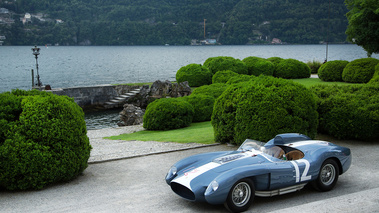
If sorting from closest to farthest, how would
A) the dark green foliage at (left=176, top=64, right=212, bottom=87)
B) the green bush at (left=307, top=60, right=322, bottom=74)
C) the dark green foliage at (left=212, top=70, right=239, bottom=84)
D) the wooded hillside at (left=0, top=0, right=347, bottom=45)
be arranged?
the dark green foliage at (left=212, top=70, right=239, bottom=84), the dark green foliage at (left=176, top=64, right=212, bottom=87), the green bush at (left=307, top=60, right=322, bottom=74), the wooded hillside at (left=0, top=0, right=347, bottom=45)

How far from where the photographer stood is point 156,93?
30.2 meters

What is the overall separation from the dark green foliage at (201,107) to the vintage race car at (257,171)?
10.6 m

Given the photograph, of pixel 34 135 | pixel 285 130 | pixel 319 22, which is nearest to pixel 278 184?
pixel 285 130

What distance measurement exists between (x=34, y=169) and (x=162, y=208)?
109 inches

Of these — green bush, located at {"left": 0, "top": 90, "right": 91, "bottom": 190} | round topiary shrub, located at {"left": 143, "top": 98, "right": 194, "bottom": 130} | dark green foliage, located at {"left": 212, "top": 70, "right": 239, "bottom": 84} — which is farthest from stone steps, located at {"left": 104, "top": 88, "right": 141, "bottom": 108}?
green bush, located at {"left": 0, "top": 90, "right": 91, "bottom": 190}

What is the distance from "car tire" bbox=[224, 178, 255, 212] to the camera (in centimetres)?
607

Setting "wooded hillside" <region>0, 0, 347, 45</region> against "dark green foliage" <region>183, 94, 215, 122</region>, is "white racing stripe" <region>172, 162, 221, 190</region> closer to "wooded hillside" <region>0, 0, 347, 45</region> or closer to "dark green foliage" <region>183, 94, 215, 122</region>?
"dark green foliage" <region>183, 94, 215, 122</region>

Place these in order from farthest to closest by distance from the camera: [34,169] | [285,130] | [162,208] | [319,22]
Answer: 1. [319,22]
2. [285,130]
3. [34,169]
4. [162,208]

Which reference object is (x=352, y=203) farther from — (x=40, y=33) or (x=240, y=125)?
(x=40, y=33)

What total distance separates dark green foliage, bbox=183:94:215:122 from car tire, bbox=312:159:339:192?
11311mm

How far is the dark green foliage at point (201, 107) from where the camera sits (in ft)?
60.4

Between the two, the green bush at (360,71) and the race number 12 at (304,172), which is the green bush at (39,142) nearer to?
the race number 12 at (304,172)

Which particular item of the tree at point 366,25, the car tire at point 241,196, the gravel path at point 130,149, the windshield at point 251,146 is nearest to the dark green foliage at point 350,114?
the gravel path at point 130,149

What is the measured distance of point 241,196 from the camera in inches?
246
